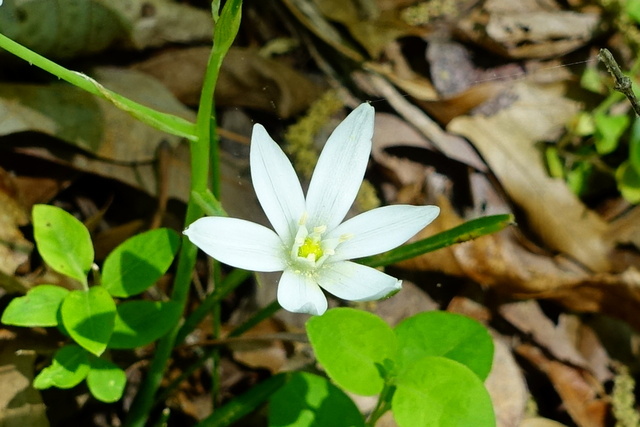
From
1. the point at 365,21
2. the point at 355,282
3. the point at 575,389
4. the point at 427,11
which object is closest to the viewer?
the point at 355,282

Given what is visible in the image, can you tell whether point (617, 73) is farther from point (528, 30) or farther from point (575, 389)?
point (528, 30)

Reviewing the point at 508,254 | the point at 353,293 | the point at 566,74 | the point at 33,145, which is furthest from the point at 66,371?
the point at 566,74

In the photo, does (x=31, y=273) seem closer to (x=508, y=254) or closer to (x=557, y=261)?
(x=508, y=254)

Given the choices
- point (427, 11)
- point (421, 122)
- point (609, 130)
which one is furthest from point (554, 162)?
point (427, 11)

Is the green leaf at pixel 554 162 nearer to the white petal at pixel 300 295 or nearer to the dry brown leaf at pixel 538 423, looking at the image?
the dry brown leaf at pixel 538 423

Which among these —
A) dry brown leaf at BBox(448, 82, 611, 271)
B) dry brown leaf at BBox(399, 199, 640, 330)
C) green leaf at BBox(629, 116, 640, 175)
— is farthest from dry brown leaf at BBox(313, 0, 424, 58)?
green leaf at BBox(629, 116, 640, 175)
